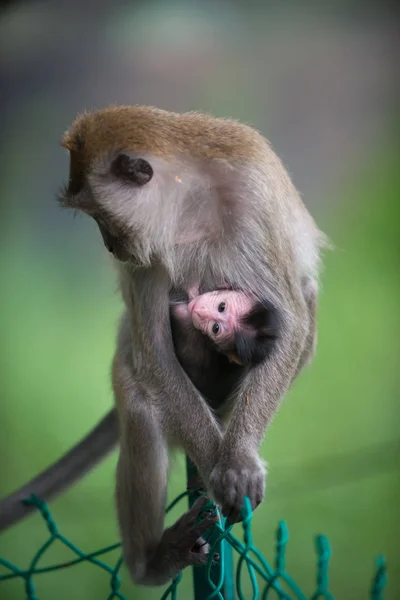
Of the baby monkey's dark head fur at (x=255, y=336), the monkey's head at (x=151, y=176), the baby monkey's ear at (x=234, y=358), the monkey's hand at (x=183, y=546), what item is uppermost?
the monkey's head at (x=151, y=176)

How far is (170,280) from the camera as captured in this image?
2186mm

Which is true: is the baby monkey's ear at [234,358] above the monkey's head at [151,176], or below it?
below

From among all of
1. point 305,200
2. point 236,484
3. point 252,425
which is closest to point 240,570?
point 236,484

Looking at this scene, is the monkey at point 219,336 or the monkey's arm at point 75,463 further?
the monkey's arm at point 75,463

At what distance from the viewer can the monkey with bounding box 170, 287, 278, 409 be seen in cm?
213

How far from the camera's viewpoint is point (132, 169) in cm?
201

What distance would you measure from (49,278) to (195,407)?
208 cm

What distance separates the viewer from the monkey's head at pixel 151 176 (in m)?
2.02

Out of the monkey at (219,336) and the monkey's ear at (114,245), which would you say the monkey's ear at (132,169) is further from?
the monkey at (219,336)

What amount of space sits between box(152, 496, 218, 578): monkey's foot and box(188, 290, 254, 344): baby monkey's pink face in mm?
496

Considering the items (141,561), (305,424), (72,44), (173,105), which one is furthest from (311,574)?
(72,44)

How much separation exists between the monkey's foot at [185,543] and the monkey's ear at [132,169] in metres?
0.95

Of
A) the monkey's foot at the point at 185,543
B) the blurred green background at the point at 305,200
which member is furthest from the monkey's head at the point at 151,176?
the blurred green background at the point at 305,200

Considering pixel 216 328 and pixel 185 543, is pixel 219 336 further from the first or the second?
pixel 185 543
